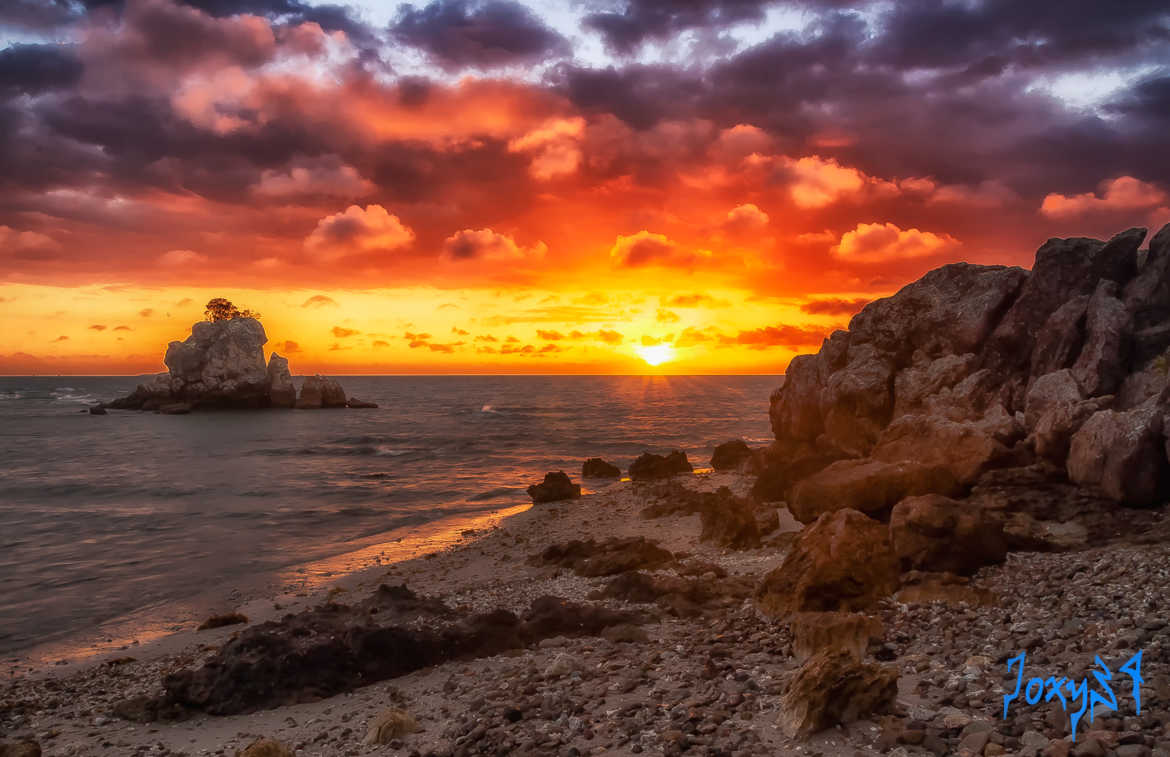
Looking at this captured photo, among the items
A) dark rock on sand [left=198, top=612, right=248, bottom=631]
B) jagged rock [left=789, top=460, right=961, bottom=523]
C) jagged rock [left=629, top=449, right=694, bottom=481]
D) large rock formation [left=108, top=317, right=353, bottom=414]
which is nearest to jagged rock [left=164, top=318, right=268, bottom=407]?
large rock formation [left=108, top=317, right=353, bottom=414]

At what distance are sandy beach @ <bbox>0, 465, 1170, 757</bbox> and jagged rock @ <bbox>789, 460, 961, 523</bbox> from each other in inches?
143

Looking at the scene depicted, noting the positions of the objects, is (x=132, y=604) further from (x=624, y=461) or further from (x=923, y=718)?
(x=624, y=461)

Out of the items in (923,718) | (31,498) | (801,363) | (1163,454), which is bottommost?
(31,498)

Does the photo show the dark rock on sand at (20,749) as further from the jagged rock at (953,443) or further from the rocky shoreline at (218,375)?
the rocky shoreline at (218,375)

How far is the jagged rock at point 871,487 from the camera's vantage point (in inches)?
634

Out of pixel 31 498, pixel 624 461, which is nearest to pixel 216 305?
pixel 31 498

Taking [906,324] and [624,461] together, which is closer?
[906,324]

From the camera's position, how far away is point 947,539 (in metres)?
12.2

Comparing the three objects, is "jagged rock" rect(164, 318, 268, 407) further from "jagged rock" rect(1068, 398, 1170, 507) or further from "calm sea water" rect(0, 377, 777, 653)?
"jagged rock" rect(1068, 398, 1170, 507)

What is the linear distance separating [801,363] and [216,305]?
11118 cm

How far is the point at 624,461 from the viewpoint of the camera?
4759 cm

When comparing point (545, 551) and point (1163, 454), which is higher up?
point (1163, 454)

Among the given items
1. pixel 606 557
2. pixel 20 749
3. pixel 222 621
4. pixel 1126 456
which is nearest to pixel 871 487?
pixel 1126 456

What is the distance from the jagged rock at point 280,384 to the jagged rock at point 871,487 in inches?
4254
